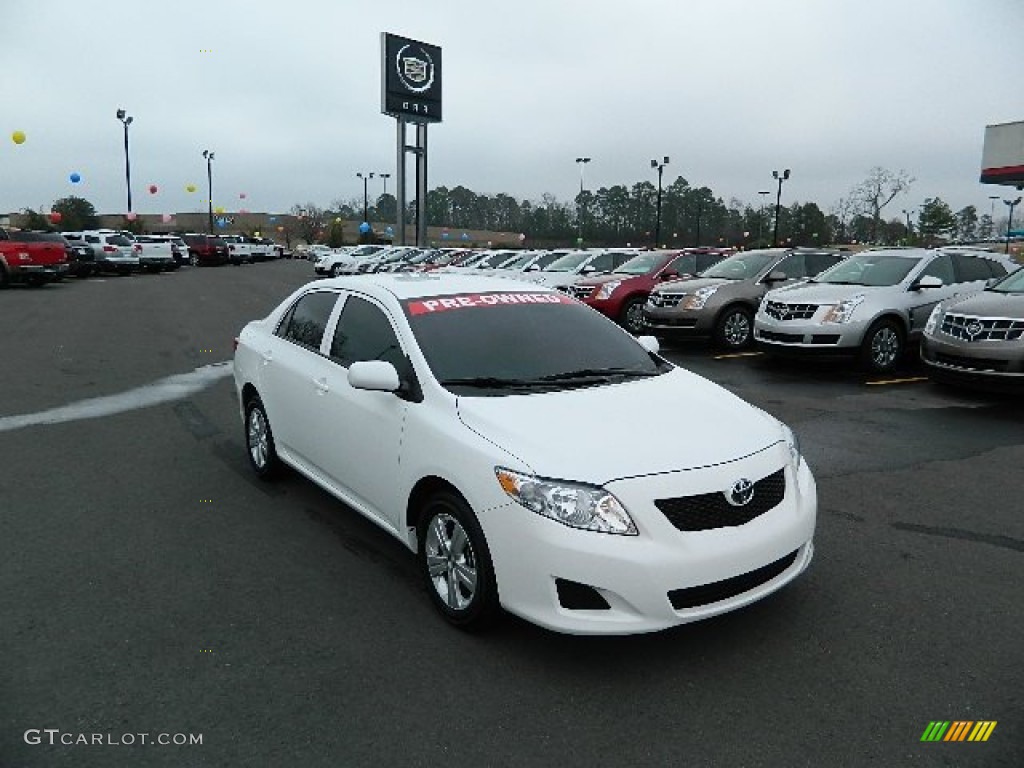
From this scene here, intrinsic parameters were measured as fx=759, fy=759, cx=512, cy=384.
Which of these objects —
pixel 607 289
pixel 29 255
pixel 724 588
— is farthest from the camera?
pixel 29 255

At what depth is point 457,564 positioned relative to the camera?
3.60 metres

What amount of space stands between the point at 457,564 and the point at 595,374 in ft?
4.30

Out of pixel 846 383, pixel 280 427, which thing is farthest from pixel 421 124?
pixel 280 427

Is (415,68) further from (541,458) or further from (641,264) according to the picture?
(541,458)

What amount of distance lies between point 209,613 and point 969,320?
27.6ft

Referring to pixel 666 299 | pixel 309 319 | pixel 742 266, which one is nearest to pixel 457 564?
pixel 309 319

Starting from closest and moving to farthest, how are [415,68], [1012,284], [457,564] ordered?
1. [457,564]
2. [1012,284]
3. [415,68]

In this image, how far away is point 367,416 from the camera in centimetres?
418

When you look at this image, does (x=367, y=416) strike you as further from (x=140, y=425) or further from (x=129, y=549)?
(x=140, y=425)

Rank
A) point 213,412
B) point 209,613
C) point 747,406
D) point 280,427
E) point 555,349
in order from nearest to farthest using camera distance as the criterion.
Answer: point 209,613 < point 747,406 < point 555,349 < point 280,427 < point 213,412

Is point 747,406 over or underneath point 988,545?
over

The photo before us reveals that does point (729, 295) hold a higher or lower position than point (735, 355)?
higher

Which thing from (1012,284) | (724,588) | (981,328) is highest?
(1012,284)

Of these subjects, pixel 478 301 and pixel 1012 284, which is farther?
pixel 1012 284
